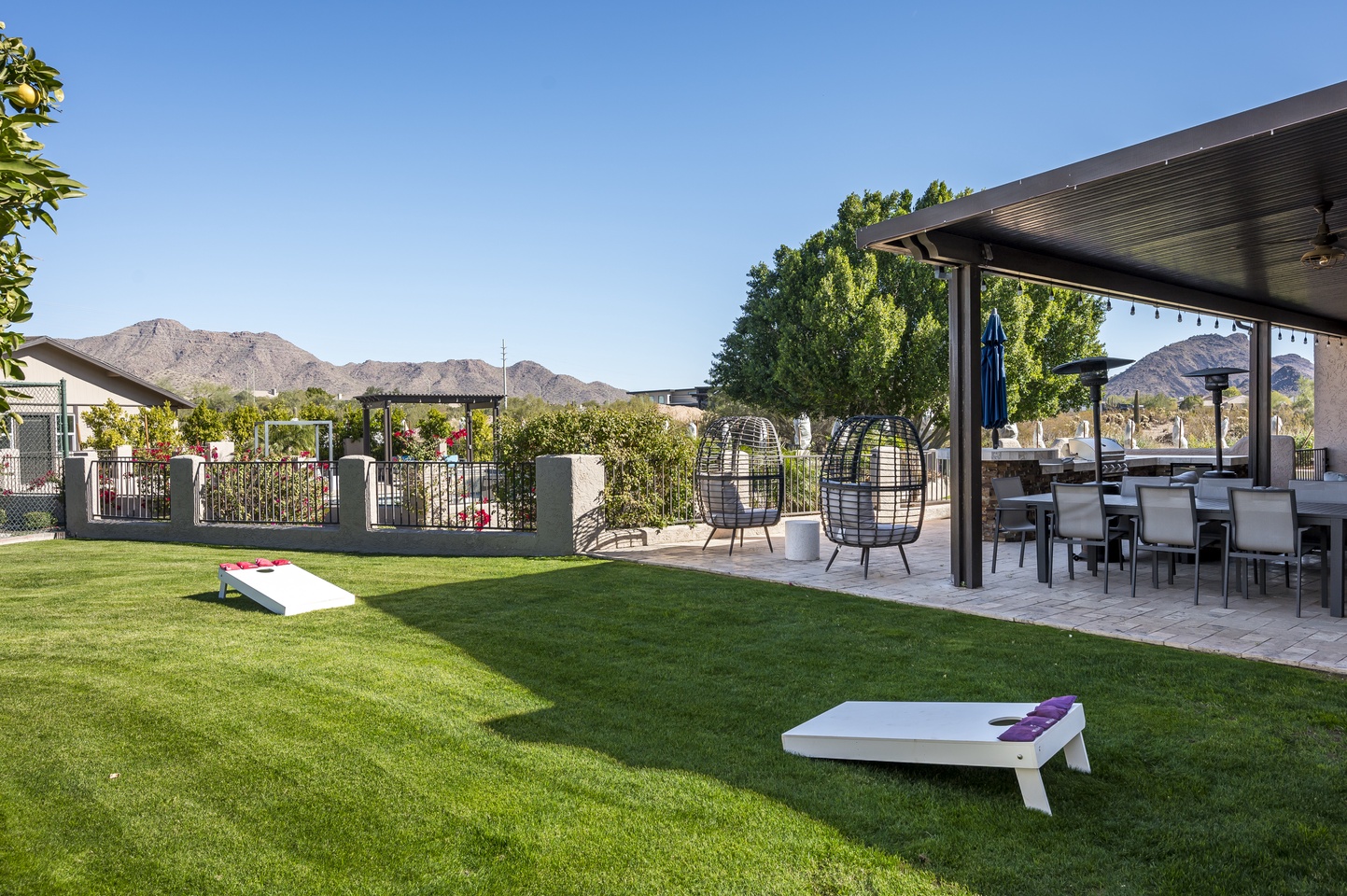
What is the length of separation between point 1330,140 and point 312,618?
7688mm

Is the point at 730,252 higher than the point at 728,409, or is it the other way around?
the point at 730,252

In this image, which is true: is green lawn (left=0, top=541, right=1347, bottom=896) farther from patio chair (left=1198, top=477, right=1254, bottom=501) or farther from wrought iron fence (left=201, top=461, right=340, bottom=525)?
wrought iron fence (left=201, top=461, right=340, bottom=525)

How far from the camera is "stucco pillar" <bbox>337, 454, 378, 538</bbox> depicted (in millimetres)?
10422

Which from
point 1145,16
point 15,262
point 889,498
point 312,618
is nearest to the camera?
point 15,262

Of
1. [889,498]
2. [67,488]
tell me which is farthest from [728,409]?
[67,488]

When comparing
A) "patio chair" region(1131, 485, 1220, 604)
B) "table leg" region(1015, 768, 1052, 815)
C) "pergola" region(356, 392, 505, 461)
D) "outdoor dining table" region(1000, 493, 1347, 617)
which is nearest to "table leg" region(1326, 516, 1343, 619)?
"outdoor dining table" region(1000, 493, 1347, 617)

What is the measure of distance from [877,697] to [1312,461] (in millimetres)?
16949

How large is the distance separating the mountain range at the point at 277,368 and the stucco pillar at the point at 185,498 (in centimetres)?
6709

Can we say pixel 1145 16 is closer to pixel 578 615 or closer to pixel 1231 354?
pixel 578 615

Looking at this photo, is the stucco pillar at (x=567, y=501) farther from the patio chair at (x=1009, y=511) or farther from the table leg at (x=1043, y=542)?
the table leg at (x=1043, y=542)

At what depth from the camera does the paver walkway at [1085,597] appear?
5.20 m

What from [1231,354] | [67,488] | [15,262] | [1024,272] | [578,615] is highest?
[1231,354]

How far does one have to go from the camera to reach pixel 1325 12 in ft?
61.0

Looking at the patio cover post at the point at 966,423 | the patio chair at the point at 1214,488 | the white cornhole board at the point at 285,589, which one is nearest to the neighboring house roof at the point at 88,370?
the white cornhole board at the point at 285,589
